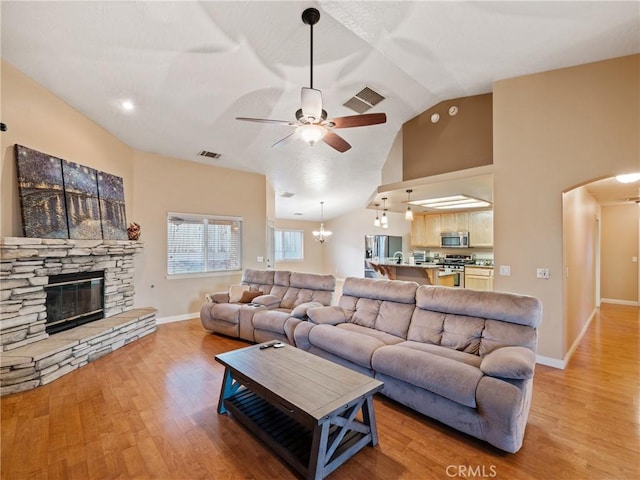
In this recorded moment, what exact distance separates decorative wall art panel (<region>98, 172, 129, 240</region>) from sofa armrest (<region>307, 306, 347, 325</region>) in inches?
128

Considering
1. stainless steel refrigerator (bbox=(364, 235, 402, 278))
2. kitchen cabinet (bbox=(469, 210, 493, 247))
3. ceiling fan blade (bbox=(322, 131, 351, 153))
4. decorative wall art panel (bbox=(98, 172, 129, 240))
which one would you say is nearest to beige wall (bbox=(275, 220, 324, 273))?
stainless steel refrigerator (bbox=(364, 235, 402, 278))

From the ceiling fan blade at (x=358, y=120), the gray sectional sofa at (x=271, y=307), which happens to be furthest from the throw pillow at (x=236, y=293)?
the ceiling fan blade at (x=358, y=120)

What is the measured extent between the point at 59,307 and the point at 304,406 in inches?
146

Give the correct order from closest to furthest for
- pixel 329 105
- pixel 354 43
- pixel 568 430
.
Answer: pixel 568 430 < pixel 354 43 < pixel 329 105

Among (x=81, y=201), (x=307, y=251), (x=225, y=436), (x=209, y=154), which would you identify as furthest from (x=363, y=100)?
(x=307, y=251)

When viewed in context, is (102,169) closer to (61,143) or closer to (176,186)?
(61,143)

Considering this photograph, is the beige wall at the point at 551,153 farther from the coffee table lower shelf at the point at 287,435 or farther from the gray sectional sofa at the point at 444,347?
the coffee table lower shelf at the point at 287,435

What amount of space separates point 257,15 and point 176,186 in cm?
371

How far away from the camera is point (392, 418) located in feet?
7.84

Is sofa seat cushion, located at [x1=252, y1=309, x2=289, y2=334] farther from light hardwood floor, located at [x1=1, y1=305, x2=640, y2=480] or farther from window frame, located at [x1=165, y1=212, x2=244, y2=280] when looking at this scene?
window frame, located at [x1=165, y1=212, x2=244, y2=280]

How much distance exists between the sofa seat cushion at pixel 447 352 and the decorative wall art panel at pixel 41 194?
4.13 m

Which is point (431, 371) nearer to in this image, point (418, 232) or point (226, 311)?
point (226, 311)

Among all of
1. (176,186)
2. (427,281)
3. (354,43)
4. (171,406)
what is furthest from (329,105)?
(171,406)

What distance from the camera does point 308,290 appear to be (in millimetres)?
4516
